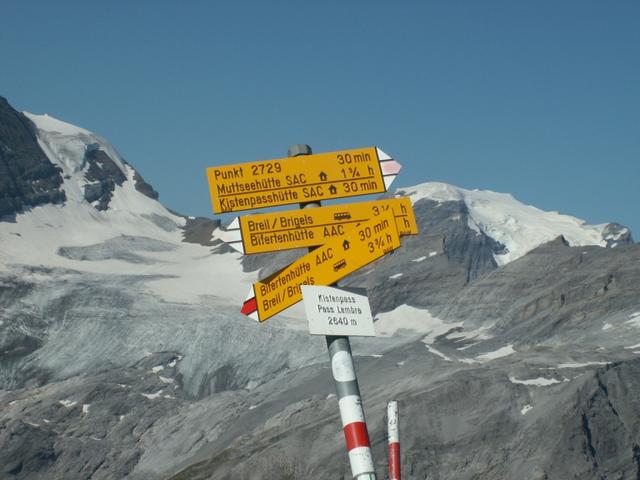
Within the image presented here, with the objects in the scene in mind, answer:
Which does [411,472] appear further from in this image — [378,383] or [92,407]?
[92,407]

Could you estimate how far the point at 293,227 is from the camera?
1355 centimetres

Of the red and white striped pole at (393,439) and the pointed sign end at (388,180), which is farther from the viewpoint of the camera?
the pointed sign end at (388,180)

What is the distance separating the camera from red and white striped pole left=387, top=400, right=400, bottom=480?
11.8 m

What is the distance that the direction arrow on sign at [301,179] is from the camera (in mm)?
13734

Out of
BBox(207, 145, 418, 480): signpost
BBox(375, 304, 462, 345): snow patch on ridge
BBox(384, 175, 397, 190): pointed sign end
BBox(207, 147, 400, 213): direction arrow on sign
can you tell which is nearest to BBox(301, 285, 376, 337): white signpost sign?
BBox(207, 145, 418, 480): signpost

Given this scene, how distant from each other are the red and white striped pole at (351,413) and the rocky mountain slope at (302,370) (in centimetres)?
8884

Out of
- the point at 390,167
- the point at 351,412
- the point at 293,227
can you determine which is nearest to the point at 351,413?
the point at 351,412

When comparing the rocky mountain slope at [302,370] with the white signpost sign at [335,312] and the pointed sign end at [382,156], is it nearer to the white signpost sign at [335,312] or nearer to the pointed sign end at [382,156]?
the pointed sign end at [382,156]

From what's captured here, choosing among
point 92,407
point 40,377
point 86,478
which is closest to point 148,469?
point 86,478

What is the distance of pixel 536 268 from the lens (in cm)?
16562

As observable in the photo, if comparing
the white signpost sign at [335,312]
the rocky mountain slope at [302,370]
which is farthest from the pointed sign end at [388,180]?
the rocky mountain slope at [302,370]

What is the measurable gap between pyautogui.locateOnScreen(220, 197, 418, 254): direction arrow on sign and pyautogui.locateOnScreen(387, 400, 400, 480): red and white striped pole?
2301 millimetres

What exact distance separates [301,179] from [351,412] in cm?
298

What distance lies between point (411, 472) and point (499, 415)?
11.1m
